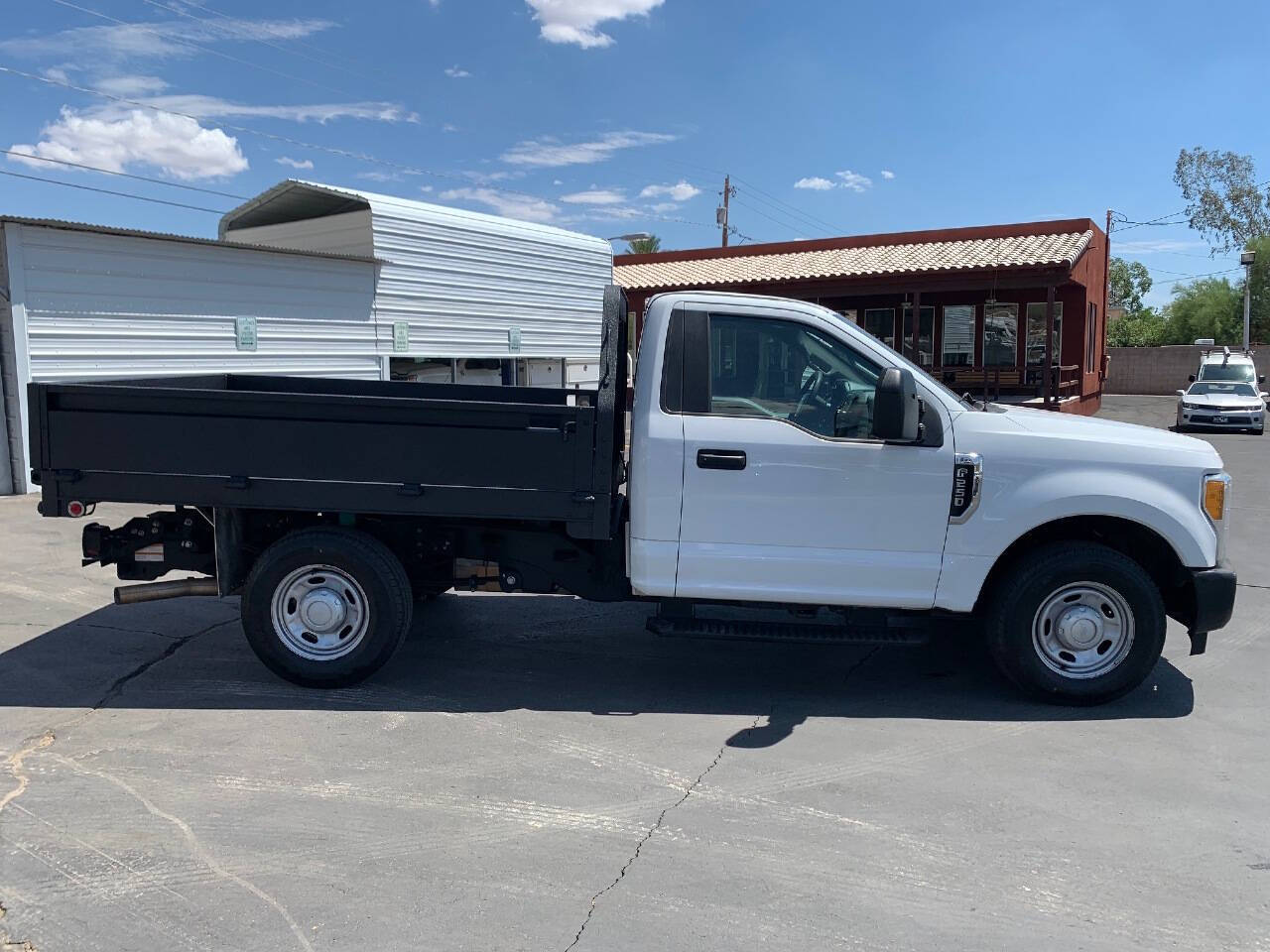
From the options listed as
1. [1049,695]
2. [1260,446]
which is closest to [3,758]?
[1049,695]

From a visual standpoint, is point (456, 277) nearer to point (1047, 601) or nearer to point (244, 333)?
point (244, 333)

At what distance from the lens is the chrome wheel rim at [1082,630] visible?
17.8 feet

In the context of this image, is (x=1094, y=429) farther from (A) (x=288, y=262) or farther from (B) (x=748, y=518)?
(A) (x=288, y=262)

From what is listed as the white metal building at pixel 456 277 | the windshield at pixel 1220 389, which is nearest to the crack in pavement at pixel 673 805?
the white metal building at pixel 456 277

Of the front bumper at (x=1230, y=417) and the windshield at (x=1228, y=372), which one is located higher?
the windshield at (x=1228, y=372)

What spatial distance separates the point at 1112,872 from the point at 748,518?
7.48ft

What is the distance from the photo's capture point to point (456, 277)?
18.6m

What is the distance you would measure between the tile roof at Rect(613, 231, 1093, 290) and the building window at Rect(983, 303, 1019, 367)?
2.36 m

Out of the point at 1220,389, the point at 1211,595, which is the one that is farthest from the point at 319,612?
the point at 1220,389

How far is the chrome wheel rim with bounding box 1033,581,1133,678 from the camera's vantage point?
5418 millimetres

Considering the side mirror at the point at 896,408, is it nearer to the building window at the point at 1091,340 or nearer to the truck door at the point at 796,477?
the truck door at the point at 796,477

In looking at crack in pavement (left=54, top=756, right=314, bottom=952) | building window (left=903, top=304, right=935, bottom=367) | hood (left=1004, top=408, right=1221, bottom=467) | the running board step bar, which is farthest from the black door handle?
building window (left=903, top=304, right=935, bottom=367)

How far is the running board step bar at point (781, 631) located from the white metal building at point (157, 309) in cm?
869

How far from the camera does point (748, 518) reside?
533cm
